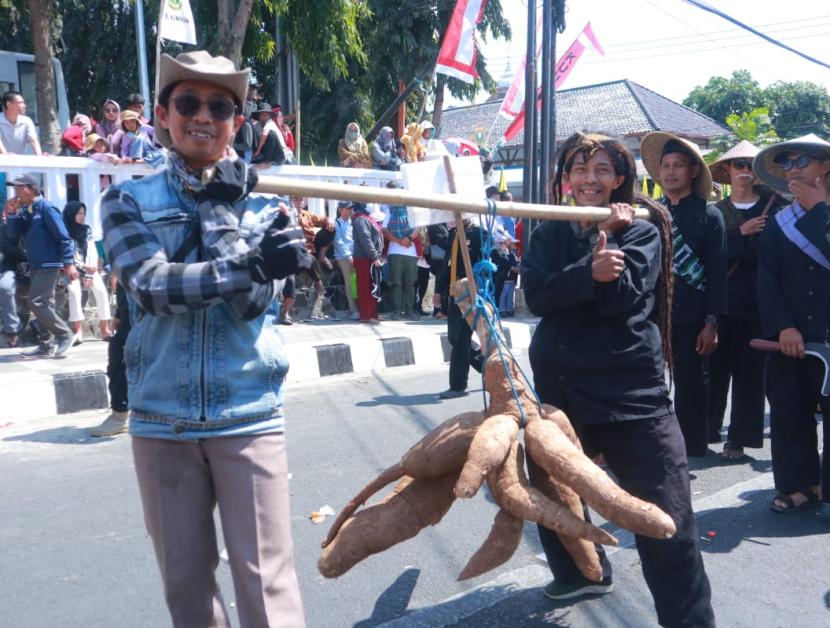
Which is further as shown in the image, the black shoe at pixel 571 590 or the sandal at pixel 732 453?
the sandal at pixel 732 453

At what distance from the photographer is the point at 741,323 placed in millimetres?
5465

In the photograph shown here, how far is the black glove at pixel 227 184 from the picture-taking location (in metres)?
2.05

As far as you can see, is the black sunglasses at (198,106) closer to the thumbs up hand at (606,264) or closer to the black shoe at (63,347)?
the thumbs up hand at (606,264)

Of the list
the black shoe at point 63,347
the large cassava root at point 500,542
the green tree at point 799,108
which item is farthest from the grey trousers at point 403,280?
the green tree at point 799,108

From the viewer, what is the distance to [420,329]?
33.9 feet

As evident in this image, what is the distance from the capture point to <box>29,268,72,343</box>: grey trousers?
779 centimetres

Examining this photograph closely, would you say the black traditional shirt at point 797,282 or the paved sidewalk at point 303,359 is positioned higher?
the black traditional shirt at point 797,282

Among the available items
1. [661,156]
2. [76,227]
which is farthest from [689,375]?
[76,227]

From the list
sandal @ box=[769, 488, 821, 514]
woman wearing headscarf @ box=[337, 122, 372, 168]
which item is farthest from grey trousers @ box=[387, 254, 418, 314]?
sandal @ box=[769, 488, 821, 514]

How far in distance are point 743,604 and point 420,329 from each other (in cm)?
717

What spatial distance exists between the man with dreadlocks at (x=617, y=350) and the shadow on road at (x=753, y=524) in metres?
1.33

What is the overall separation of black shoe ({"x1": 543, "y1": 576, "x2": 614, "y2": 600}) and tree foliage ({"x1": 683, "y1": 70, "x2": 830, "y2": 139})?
5157cm

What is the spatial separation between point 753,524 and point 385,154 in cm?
1007

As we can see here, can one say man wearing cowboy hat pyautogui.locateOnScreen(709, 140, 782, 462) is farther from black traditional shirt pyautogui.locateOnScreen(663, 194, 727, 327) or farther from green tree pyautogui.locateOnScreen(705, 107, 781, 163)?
green tree pyautogui.locateOnScreen(705, 107, 781, 163)
